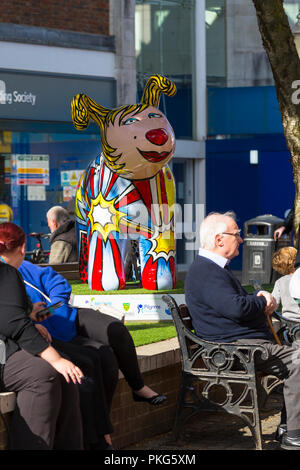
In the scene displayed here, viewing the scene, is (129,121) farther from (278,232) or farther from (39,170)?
(39,170)

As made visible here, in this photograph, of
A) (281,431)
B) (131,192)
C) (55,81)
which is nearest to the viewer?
(281,431)

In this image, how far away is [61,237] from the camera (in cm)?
1177

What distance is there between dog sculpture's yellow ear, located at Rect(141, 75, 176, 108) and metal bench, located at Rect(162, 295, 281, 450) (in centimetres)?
403

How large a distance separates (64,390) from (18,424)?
0.99 feet

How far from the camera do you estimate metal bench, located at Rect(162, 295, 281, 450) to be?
19.7ft

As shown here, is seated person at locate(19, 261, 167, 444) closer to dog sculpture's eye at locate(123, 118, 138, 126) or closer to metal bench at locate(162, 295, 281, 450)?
metal bench at locate(162, 295, 281, 450)

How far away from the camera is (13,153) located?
1555cm

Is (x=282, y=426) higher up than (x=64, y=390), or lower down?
lower down

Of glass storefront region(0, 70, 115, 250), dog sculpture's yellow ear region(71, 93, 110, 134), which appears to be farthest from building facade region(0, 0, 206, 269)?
dog sculpture's yellow ear region(71, 93, 110, 134)

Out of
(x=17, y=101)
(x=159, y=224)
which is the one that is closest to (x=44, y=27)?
(x=17, y=101)

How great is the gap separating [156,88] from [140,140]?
75cm

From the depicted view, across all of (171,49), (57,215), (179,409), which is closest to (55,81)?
(171,49)
